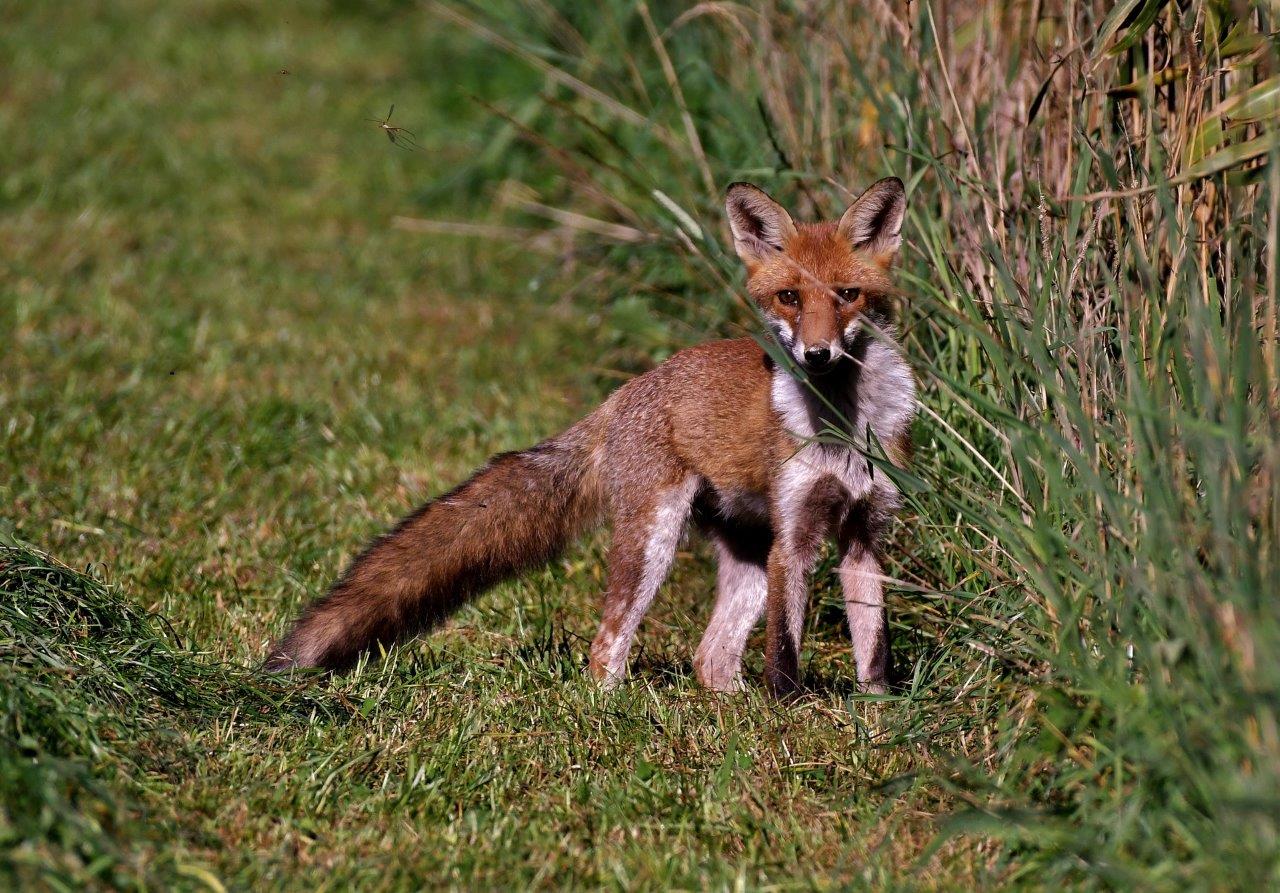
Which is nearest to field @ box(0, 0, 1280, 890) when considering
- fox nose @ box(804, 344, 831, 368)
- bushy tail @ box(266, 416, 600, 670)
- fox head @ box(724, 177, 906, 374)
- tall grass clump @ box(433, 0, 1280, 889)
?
tall grass clump @ box(433, 0, 1280, 889)

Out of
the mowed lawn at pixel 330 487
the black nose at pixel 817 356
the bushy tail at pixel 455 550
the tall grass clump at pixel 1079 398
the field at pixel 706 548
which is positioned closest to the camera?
the tall grass clump at pixel 1079 398

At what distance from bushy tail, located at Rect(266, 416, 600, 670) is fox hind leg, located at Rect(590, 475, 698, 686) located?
0.26m

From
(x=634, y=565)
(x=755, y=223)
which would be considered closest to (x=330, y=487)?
(x=634, y=565)

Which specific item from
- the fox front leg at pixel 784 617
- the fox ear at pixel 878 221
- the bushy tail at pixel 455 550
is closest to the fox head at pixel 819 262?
the fox ear at pixel 878 221

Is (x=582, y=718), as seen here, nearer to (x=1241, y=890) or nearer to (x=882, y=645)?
(x=882, y=645)

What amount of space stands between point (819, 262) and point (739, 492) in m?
0.86

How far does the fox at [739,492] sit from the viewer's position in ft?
14.8

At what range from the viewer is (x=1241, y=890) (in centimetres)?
278

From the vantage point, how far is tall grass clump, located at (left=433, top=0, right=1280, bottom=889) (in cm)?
307

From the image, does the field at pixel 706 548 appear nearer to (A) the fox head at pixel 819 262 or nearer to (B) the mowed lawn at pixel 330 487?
(B) the mowed lawn at pixel 330 487

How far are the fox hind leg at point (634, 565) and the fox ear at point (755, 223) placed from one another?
84cm

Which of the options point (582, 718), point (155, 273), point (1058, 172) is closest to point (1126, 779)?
point (582, 718)

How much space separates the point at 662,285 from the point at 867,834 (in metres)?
4.11

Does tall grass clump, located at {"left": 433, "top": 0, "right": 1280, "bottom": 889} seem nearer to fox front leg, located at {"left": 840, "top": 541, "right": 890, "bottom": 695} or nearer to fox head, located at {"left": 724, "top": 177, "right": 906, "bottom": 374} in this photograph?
fox front leg, located at {"left": 840, "top": 541, "right": 890, "bottom": 695}
